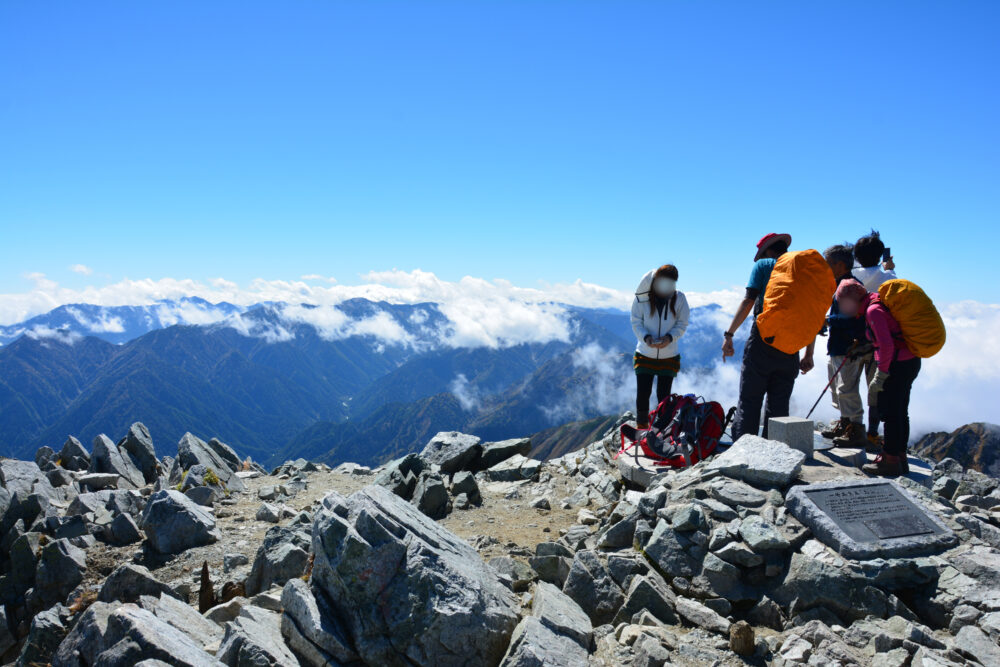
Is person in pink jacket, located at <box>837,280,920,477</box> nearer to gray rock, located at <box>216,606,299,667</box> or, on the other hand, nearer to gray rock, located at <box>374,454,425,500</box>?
gray rock, located at <box>216,606,299,667</box>

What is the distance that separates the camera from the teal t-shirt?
384 inches

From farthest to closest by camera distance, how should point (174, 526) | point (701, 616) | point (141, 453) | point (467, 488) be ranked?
1. point (141, 453)
2. point (467, 488)
3. point (174, 526)
4. point (701, 616)

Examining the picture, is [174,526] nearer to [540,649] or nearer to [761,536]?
[540,649]

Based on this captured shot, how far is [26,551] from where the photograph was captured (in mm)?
10344

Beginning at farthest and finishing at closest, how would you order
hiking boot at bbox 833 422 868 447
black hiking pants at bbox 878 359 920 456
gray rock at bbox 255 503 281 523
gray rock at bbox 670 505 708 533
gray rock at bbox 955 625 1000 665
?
gray rock at bbox 255 503 281 523 → hiking boot at bbox 833 422 868 447 → black hiking pants at bbox 878 359 920 456 → gray rock at bbox 670 505 708 533 → gray rock at bbox 955 625 1000 665

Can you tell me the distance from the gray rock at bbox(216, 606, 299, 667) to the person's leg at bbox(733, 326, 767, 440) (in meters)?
8.66

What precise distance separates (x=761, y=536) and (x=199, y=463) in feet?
46.2

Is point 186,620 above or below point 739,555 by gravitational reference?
below

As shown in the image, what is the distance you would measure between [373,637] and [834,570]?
5.53 metres

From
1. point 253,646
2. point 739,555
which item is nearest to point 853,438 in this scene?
point 739,555

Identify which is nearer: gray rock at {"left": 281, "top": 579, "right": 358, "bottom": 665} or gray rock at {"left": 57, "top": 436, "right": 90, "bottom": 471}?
gray rock at {"left": 281, "top": 579, "right": 358, "bottom": 665}

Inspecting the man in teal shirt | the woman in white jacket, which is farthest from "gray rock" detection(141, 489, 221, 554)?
the man in teal shirt

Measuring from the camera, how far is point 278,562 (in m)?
8.23

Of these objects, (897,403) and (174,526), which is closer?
(897,403)
